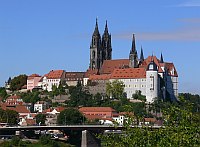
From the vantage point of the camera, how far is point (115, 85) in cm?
10000

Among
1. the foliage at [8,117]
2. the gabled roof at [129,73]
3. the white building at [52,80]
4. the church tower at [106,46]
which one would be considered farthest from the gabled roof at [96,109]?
the white building at [52,80]

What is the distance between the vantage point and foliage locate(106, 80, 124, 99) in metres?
98.8

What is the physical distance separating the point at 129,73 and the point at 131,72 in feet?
1.14

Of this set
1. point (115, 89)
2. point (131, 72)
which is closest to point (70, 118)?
point (115, 89)

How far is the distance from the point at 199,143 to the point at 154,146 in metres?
1.44

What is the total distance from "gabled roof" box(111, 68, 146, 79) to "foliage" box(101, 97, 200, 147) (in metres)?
76.7

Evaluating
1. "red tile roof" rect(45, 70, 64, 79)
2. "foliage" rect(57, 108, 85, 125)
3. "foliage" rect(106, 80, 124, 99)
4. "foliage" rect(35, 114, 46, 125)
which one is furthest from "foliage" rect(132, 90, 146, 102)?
"foliage" rect(57, 108, 85, 125)

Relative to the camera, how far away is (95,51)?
108688mm

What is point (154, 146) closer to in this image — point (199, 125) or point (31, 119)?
point (199, 125)

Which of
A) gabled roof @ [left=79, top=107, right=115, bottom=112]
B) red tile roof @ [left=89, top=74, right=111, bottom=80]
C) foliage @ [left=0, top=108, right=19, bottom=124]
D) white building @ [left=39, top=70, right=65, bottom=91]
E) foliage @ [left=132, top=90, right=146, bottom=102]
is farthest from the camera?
white building @ [left=39, top=70, right=65, bottom=91]

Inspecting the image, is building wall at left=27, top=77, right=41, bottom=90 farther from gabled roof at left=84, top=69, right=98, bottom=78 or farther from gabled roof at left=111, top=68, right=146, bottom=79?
gabled roof at left=111, top=68, right=146, bottom=79

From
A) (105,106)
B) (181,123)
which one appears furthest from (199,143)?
(105,106)

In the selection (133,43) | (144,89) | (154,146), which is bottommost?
(154,146)

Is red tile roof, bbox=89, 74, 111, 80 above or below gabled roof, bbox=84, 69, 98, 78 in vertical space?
below
